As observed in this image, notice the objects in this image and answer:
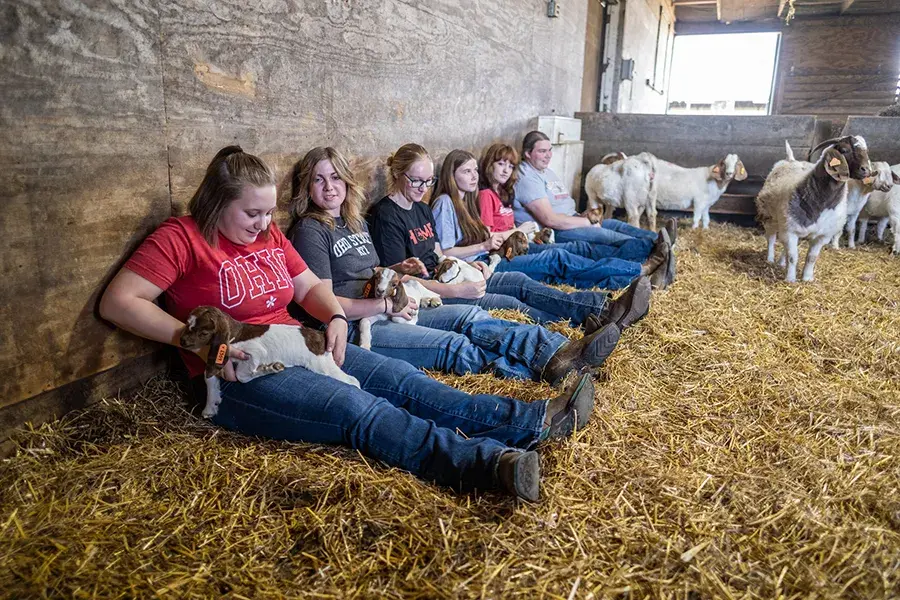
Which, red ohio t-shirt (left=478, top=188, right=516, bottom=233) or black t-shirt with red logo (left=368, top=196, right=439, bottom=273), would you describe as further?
red ohio t-shirt (left=478, top=188, right=516, bottom=233)

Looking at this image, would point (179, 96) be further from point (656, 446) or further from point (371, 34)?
point (656, 446)

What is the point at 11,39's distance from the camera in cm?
208

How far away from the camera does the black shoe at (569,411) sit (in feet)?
8.08

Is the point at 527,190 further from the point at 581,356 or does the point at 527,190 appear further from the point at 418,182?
the point at 581,356

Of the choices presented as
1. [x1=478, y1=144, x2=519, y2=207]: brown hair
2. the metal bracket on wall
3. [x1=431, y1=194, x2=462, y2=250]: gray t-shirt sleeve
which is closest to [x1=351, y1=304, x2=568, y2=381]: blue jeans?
[x1=431, y1=194, x2=462, y2=250]: gray t-shirt sleeve

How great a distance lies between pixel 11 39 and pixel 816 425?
3.73m

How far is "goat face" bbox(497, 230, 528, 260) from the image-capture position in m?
4.69

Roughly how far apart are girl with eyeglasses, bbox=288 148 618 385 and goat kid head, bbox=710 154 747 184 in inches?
249

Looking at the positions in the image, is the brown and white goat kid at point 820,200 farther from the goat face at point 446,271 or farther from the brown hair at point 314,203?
the brown hair at point 314,203

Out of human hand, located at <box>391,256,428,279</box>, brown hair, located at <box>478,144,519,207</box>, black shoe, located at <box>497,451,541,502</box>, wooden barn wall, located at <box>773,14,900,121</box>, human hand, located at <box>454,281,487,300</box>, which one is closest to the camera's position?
black shoe, located at <box>497,451,541,502</box>

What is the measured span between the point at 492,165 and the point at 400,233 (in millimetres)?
1745

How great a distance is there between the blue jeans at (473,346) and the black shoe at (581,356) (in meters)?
0.06

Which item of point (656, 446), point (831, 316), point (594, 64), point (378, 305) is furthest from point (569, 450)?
point (594, 64)

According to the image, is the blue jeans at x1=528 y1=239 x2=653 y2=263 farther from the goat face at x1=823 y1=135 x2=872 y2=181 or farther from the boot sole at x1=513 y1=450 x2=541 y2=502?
the boot sole at x1=513 y1=450 x2=541 y2=502
